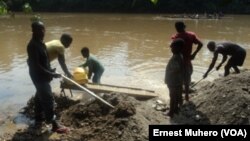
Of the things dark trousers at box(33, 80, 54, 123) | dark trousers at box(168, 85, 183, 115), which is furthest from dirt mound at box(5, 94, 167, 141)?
dark trousers at box(33, 80, 54, 123)

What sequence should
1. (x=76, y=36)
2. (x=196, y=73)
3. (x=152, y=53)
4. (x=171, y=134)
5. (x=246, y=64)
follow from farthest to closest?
1. (x=76, y=36)
2. (x=152, y=53)
3. (x=246, y=64)
4. (x=196, y=73)
5. (x=171, y=134)

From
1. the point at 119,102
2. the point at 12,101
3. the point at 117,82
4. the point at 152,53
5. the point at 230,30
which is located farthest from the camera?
the point at 230,30

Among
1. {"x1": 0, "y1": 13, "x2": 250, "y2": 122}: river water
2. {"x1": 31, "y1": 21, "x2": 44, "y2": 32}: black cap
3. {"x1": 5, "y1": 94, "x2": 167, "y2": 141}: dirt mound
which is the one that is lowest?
{"x1": 0, "y1": 13, "x2": 250, "y2": 122}: river water

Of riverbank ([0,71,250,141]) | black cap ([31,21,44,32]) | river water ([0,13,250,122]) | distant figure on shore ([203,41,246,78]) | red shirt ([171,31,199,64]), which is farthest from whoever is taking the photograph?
river water ([0,13,250,122])

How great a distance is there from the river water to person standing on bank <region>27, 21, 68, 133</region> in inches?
78.2

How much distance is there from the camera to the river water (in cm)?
1100

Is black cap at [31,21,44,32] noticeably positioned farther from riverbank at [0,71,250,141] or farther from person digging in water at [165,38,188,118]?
person digging in water at [165,38,188,118]

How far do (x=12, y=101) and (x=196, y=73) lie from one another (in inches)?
229

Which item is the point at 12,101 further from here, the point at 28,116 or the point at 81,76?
the point at 81,76

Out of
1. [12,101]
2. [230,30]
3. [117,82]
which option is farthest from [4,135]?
[230,30]

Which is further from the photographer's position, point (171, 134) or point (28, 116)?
point (28, 116)

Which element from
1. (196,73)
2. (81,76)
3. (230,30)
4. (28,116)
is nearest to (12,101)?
(28,116)

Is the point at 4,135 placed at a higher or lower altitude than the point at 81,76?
lower

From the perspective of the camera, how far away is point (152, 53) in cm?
1738
